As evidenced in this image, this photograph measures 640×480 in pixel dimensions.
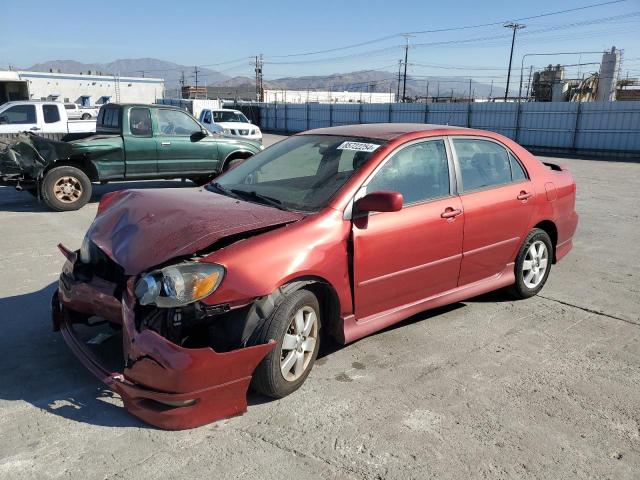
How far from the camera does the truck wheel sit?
28.6ft

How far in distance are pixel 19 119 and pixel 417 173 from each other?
13072 millimetres

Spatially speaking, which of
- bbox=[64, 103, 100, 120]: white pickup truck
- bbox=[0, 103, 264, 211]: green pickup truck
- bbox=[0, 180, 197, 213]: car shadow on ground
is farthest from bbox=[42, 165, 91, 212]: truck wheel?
bbox=[64, 103, 100, 120]: white pickup truck

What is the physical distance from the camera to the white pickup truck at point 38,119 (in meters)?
13.5

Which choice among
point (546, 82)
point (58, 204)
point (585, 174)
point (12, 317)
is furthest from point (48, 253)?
point (546, 82)

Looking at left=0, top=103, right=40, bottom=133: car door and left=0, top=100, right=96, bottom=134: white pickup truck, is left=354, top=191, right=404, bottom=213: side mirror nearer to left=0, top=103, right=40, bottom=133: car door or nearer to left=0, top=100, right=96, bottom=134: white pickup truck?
left=0, top=100, right=96, bottom=134: white pickup truck

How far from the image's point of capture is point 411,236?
12.4 feet

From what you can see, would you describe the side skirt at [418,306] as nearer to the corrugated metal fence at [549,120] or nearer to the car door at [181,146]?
the car door at [181,146]

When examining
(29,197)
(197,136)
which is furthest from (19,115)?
(197,136)

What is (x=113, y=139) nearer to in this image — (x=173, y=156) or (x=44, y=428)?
(x=173, y=156)

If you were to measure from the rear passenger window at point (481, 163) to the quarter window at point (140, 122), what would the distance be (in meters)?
6.92

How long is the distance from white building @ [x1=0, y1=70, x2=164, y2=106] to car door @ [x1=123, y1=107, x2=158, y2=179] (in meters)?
41.0

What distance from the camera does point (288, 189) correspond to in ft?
12.8

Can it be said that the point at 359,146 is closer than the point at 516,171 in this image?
Yes

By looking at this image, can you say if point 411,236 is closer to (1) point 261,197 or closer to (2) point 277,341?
(1) point 261,197
